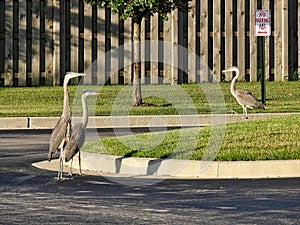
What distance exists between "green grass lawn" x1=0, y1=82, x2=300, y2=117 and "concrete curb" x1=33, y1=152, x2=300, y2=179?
8823 mm

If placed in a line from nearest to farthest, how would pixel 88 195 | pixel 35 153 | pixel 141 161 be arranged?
pixel 88 195 → pixel 141 161 → pixel 35 153

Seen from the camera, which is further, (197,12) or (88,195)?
(197,12)

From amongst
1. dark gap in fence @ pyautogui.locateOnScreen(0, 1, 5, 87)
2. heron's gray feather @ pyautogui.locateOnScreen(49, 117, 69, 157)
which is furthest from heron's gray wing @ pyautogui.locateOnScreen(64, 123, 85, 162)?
dark gap in fence @ pyautogui.locateOnScreen(0, 1, 5, 87)

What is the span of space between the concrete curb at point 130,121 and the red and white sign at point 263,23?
2166mm

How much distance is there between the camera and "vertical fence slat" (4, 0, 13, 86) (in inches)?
1126

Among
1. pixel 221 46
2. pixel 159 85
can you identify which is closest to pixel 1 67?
pixel 159 85

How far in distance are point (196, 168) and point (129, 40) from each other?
15607 mm

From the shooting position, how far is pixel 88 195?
12.4 m

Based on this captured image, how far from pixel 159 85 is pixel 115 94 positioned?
2.17 m

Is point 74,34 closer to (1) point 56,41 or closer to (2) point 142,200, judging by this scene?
(1) point 56,41

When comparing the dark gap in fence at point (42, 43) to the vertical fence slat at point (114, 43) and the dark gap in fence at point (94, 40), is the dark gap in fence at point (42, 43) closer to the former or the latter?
the dark gap in fence at point (94, 40)

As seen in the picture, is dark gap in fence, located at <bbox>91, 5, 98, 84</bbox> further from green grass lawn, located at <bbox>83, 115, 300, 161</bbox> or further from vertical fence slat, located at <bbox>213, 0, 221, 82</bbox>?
green grass lawn, located at <bbox>83, 115, 300, 161</bbox>

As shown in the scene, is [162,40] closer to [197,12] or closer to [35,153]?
[197,12]

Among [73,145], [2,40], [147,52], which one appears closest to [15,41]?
[2,40]
